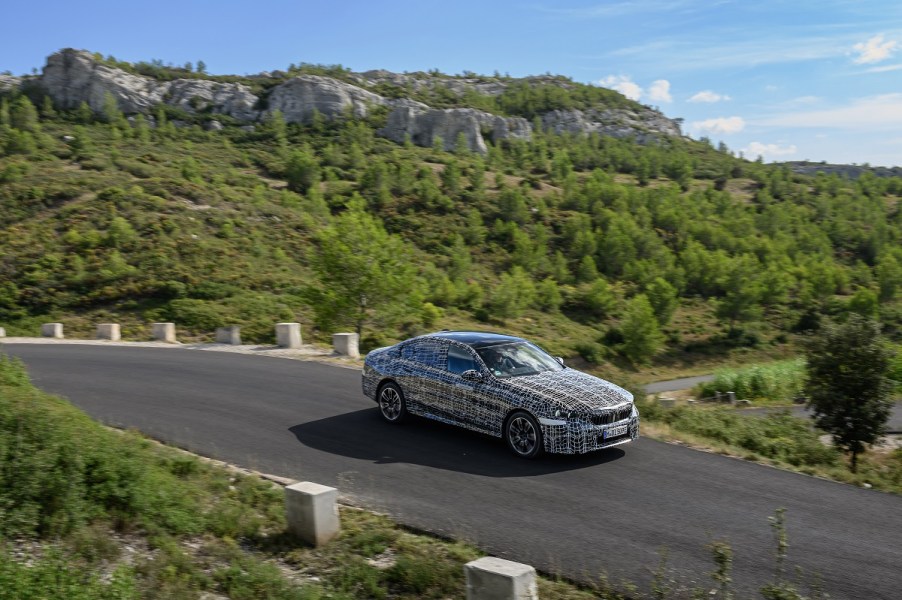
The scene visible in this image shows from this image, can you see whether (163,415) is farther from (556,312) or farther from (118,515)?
(556,312)

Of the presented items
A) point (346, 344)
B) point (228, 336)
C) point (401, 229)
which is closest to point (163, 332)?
point (228, 336)

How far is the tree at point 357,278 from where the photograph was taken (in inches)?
1164

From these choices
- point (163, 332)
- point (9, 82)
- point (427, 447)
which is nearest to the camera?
point (427, 447)

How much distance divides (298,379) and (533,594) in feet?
33.7

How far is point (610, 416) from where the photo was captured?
909 cm

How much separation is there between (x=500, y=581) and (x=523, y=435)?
4.10m

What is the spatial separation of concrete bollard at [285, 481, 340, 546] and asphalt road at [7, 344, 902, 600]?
0.81m

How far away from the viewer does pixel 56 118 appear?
90.8 metres

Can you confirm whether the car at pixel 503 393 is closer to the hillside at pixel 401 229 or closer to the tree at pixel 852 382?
the tree at pixel 852 382

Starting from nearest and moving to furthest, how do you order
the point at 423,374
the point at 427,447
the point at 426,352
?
the point at 427,447
the point at 423,374
the point at 426,352

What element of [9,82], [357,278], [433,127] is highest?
[9,82]

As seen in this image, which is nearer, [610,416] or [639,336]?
[610,416]

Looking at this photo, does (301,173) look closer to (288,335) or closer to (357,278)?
(357,278)

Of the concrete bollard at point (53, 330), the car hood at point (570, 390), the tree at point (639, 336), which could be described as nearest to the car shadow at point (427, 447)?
the car hood at point (570, 390)
